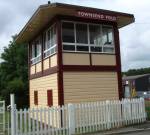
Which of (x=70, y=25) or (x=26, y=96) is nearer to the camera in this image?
(x=70, y=25)

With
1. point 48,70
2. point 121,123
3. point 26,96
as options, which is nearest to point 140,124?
point 121,123

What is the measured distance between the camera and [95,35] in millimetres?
18797

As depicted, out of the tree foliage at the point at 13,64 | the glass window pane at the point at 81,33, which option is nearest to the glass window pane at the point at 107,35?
the glass window pane at the point at 81,33

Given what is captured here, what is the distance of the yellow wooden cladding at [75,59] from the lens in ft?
56.0

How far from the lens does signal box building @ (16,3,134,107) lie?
16.8m

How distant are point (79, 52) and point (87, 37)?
48.2 inches

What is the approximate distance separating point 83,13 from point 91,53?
247 centimetres

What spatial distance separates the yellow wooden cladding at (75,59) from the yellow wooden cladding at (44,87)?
1.00m

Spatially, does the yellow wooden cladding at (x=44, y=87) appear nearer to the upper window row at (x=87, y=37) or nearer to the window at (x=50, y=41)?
the window at (x=50, y=41)

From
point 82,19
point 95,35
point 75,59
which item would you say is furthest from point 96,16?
point 75,59

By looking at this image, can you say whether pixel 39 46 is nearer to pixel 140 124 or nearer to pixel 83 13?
pixel 83 13

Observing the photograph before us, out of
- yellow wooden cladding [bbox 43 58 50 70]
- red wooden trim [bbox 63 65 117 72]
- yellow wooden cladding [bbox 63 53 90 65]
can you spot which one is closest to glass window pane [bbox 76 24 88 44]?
yellow wooden cladding [bbox 63 53 90 65]

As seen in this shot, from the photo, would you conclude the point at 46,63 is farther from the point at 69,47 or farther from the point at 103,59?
the point at 103,59

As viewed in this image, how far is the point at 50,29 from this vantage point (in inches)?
750
